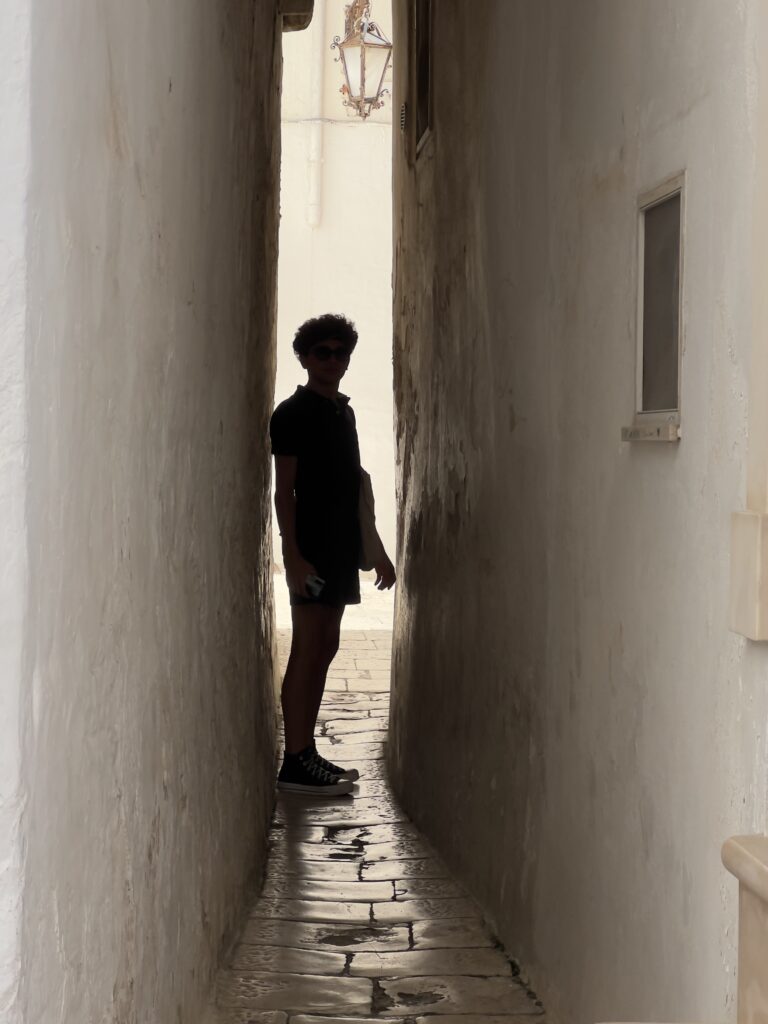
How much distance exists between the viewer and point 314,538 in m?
5.52

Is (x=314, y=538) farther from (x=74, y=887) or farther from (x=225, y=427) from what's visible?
(x=74, y=887)

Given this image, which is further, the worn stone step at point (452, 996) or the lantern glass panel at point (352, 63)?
the lantern glass panel at point (352, 63)

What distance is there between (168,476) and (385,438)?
11.4 meters

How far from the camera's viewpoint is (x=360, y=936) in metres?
4.07

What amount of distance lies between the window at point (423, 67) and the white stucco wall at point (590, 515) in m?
0.50

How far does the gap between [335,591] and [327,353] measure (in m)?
1.00

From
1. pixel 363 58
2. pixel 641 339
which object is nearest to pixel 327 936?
pixel 641 339

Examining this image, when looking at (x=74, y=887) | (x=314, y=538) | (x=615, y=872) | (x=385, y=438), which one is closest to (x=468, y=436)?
(x=314, y=538)

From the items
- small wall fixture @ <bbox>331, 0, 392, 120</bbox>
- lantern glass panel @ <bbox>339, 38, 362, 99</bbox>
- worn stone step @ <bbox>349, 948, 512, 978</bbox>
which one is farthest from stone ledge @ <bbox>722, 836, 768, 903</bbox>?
lantern glass panel @ <bbox>339, 38, 362, 99</bbox>

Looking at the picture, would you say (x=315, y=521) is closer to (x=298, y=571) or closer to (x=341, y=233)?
(x=298, y=571)

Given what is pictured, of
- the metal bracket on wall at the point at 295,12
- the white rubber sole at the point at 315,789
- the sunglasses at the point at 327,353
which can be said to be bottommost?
the white rubber sole at the point at 315,789

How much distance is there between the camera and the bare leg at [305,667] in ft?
18.3

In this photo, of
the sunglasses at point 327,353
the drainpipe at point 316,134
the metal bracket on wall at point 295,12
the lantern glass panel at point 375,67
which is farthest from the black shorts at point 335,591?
the drainpipe at point 316,134

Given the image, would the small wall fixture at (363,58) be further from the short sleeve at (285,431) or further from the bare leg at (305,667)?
the bare leg at (305,667)
